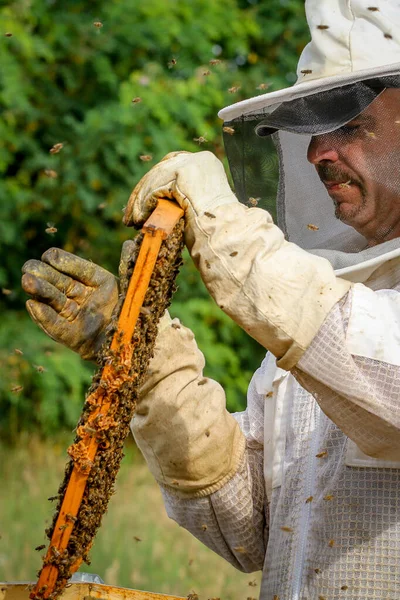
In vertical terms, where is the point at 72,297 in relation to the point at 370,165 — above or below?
above

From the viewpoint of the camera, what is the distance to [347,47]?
2.97m

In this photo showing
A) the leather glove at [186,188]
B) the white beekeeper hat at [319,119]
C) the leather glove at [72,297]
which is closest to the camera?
the leather glove at [186,188]

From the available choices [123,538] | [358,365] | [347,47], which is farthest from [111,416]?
[123,538]

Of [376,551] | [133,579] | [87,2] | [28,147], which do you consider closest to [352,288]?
[376,551]

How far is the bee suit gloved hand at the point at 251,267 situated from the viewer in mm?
2285

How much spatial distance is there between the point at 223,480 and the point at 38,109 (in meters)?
5.46

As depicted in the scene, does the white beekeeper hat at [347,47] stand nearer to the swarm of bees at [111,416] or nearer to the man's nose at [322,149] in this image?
the man's nose at [322,149]

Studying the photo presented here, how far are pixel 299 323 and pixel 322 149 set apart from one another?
3.55 feet

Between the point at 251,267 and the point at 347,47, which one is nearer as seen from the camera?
the point at 251,267

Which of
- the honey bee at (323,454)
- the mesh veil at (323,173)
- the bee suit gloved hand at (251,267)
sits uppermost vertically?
the bee suit gloved hand at (251,267)

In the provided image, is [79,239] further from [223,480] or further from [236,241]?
[236,241]

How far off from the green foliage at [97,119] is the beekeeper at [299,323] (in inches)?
158

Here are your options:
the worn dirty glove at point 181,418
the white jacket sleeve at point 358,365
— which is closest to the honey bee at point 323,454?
the worn dirty glove at point 181,418

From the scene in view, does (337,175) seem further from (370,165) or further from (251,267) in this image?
(251,267)
